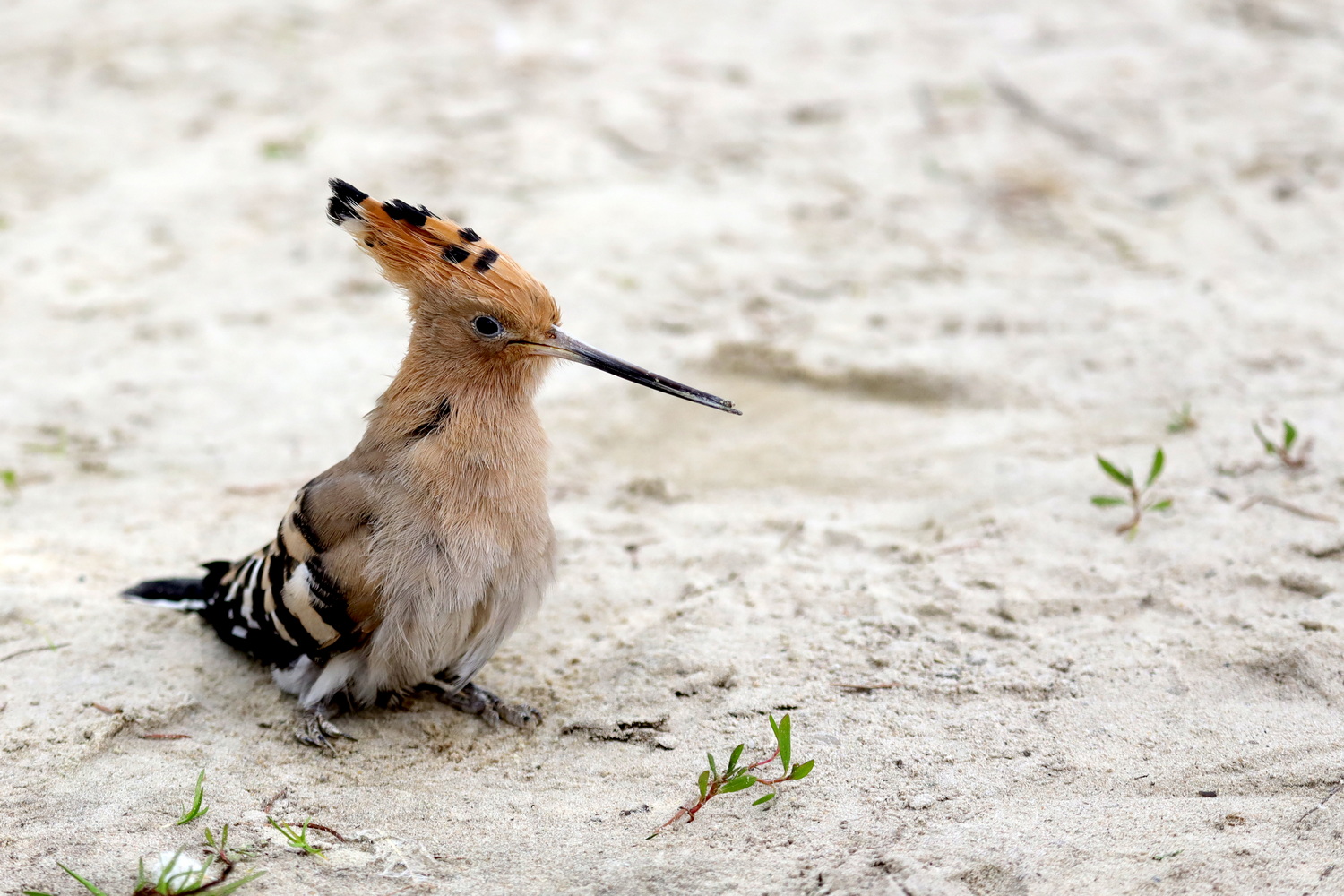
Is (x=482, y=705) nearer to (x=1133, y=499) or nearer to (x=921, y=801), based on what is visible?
(x=921, y=801)

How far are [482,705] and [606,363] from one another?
2.64 feet

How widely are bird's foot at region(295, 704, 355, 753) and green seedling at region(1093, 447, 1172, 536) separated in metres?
1.88

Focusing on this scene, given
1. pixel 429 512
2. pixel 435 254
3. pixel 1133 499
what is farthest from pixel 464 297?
pixel 1133 499

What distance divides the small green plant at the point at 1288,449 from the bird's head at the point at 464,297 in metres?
1.53

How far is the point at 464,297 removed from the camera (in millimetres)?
2729

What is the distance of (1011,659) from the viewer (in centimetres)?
275

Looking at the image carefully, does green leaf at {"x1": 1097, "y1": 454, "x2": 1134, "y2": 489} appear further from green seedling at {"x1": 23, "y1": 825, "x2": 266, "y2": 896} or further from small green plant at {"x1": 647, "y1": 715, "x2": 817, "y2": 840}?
green seedling at {"x1": 23, "y1": 825, "x2": 266, "y2": 896}

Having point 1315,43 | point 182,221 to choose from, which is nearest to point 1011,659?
point 182,221

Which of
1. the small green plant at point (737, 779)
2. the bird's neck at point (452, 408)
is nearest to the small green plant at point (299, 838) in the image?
the small green plant at point (737, 779)

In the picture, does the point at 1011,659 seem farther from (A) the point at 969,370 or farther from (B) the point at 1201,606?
(A) the point at 969,370

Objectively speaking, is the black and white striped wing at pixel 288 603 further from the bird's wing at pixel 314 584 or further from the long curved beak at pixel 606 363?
the long curved beak at pixel 606 363

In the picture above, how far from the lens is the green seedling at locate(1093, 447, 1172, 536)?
3.15 m

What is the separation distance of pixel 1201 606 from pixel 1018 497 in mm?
707

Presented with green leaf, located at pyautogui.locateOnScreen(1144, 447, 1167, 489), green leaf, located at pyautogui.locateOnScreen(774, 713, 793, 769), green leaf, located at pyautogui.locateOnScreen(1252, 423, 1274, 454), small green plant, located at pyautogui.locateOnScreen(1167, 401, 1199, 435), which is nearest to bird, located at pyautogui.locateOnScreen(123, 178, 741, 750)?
green leaf, located at pyautogui.locateOnScreen(774, 713, 793, 769)
